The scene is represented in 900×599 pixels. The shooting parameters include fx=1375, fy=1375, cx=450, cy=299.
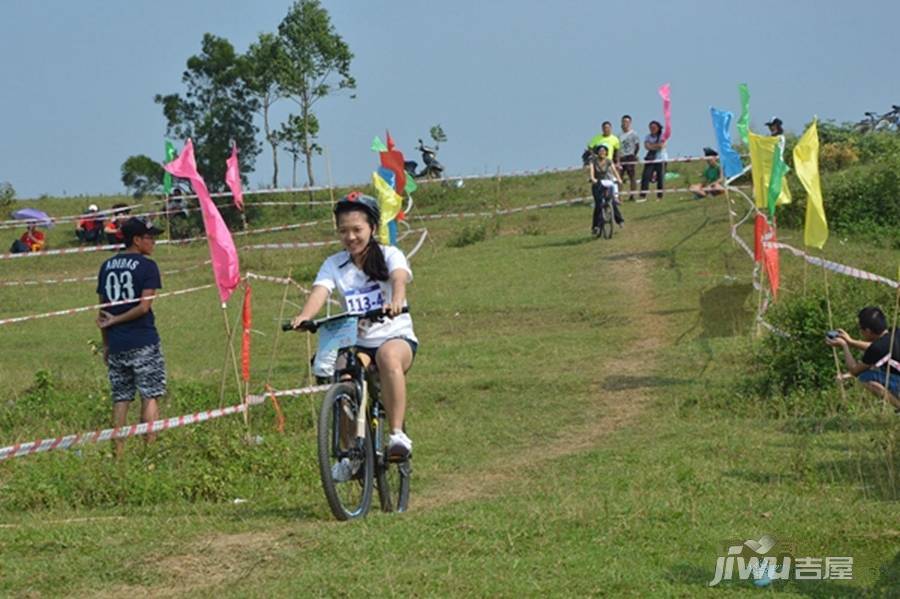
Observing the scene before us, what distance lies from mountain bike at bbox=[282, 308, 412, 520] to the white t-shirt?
128 mm

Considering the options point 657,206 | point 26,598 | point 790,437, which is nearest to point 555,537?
point 26,598

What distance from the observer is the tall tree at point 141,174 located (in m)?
35.0

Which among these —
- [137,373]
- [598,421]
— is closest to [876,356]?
[598,421]

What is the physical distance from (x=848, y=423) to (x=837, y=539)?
3.65 metres

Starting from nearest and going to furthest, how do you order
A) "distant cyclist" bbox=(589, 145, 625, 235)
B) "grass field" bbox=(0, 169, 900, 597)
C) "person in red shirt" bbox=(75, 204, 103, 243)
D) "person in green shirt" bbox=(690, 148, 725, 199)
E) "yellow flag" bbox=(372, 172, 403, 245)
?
"grass field" bbox=(0, 169, 900, 597) < "yellow flag" bbox=(372, 172, 403, 245) < "distant cyclist" bbox=(589, 145, 625, 235) < "person in green shirt" bbox=(690, 148, 725, 199) < "person in red shirt" bbox=(75, 204, 103, 243)

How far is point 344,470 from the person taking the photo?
22.6ft

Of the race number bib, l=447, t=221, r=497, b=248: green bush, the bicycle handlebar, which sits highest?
the race number bib

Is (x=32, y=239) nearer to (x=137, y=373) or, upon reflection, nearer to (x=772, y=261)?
(x=772, y=261)

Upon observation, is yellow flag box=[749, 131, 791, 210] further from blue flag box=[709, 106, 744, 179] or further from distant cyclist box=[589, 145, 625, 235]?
distant cyclist box=[589, 145, 625, 235]

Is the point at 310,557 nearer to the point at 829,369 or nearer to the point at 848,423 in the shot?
the point at 848,423

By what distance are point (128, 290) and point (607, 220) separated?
41.5 ft

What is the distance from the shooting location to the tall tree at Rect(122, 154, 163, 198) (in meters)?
35.0

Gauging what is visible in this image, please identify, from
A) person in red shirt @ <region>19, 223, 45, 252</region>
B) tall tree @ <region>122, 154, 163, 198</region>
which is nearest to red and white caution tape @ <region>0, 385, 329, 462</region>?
person in red shirt @ <region>19, 223, 45, 252</region>

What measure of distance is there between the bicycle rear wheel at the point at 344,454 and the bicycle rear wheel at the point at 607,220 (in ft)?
47.1
